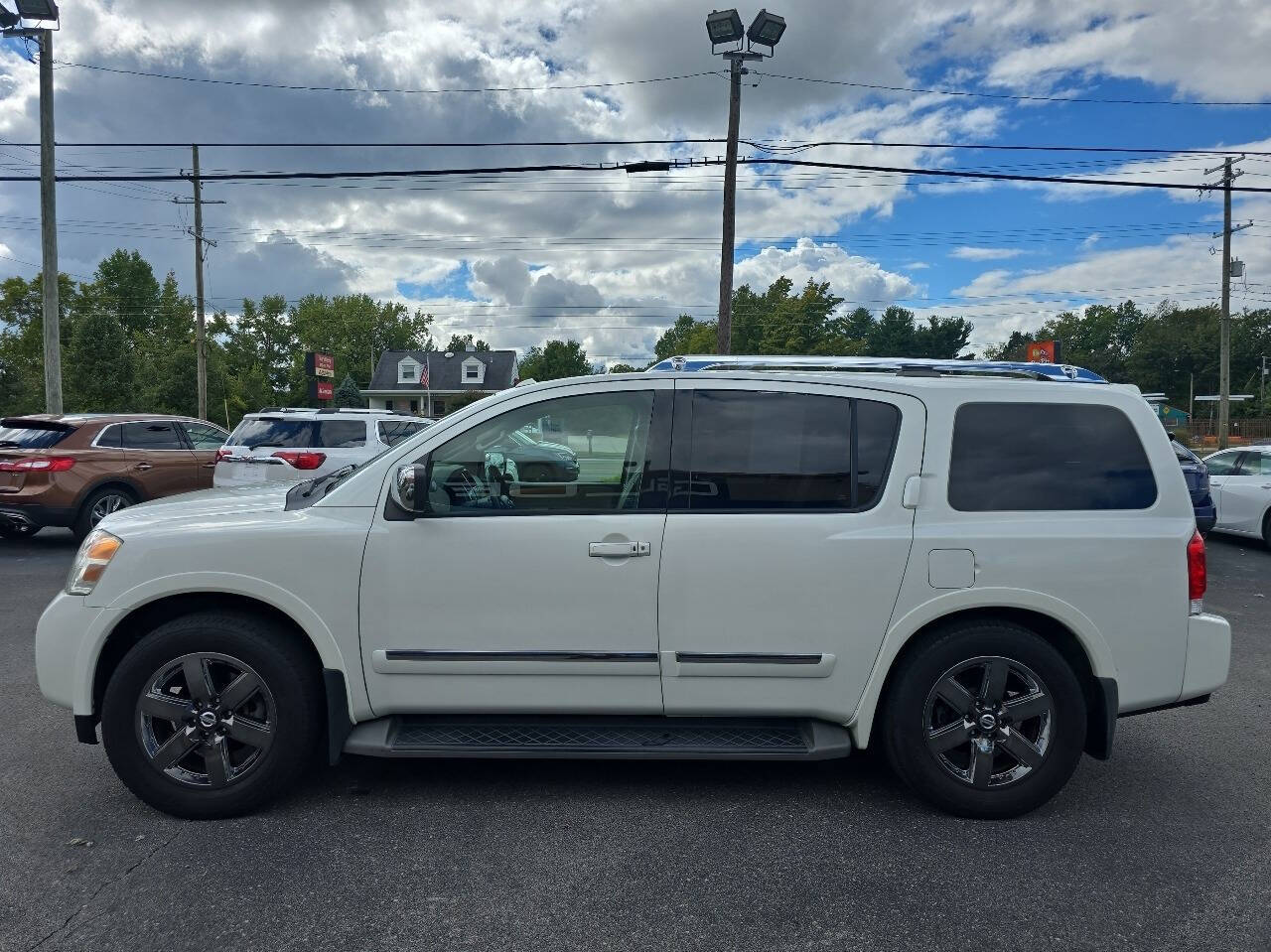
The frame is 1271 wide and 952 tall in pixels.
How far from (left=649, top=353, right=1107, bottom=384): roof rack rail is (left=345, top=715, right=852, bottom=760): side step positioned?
1.55 metres

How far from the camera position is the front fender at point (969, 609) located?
132 inches

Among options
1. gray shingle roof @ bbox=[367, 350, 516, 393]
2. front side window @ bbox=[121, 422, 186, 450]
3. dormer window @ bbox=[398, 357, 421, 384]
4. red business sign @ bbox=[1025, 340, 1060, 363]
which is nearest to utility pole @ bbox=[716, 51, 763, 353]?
red business sign @ bbox=[1025, 340, 1060, 363]

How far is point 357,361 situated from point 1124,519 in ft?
275

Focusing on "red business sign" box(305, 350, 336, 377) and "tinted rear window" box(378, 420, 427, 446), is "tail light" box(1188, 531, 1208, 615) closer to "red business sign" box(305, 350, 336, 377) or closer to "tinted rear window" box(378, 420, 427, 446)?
"tinted rear window" box(378, 420, 427, 446)

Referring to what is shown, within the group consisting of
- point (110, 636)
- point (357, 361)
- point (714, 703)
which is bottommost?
point (714, 703)

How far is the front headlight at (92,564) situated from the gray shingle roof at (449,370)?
2509 inches

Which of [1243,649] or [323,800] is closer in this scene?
[323,800]

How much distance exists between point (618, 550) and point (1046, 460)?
1.84m

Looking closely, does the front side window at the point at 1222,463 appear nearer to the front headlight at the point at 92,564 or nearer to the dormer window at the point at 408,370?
the front headlight at the point at 92,564

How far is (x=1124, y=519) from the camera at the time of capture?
343 cm

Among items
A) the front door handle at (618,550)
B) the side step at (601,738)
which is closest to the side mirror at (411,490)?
the front door handle at (618,550)

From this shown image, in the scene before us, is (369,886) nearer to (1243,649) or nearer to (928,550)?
(928,550)

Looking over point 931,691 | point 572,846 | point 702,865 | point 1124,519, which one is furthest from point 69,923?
point 1124,519

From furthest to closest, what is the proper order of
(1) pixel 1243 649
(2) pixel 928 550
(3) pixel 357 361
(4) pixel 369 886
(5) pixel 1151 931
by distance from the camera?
(3) pixel 357 361 < (1) pixel 1243 649 < (2) pixel 928 550 < (4) pixel 369 886 < (5) pixel 1151 931
